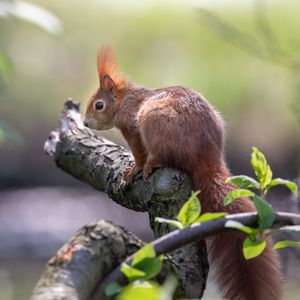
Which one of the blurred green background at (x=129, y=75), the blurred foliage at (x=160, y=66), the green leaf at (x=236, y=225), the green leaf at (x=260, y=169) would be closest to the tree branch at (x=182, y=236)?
the green leaf at (x=236, y=225)

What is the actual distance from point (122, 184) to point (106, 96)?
0.59 m

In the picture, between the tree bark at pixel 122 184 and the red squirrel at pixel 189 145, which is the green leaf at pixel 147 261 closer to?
the tree bark at pixel 122 184

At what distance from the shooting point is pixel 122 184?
1.82 m

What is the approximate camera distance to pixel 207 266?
1414 mm

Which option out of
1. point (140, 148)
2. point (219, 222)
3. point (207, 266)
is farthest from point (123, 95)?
point (219, 222)

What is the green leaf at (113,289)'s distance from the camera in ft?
3.13

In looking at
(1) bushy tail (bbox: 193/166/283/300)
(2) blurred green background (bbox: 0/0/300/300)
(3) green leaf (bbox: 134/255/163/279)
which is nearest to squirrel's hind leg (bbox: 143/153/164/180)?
(1) bushy tail (bbox: 193/166/283/300)

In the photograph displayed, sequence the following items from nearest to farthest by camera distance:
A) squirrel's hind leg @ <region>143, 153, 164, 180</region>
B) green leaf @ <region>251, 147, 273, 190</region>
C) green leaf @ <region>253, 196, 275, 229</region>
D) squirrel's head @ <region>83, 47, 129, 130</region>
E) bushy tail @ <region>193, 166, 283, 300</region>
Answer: green leaf @ <region>253, 196, 275, 229</region> → green leaf @ <region>251, 147, 273, 190</region> → bushy tail @ <region>193, 166, 283, 300</region> → squirrel's hind leg @ <region>143, 153, 164, 180</region> → squirrel's head @ <region>83, 47, 129, 130</region>

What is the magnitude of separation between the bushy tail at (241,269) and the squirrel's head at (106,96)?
0.85m

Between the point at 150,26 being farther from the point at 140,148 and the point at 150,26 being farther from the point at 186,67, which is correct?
the point at 140,148

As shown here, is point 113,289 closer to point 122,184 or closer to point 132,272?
point 132,272

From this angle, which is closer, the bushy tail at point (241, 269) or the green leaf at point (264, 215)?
the green leaf at point (264, 215)

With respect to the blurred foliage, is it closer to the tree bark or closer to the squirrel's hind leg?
the tree bark

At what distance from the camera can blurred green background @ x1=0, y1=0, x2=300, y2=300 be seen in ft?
19.5
